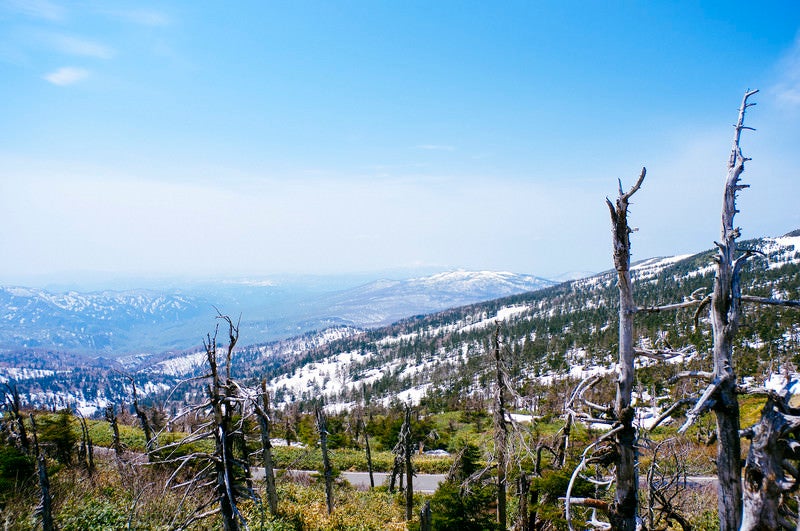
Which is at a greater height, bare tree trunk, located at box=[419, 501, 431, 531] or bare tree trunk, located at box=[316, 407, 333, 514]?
bare tree trunk, located at box=[419, 501, 431, 531]

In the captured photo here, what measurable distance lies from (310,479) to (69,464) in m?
18.1

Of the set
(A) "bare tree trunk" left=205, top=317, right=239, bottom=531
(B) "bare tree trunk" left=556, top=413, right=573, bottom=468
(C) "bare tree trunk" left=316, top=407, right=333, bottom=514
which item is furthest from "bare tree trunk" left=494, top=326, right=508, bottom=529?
(A) "bare tree trunk" left=205, top=317, right=239, bottom=531

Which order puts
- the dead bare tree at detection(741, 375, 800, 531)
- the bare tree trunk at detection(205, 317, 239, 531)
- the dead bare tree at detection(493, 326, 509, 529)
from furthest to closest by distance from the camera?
the dead bare tree at detection(493, 326, 509, 529), the bare tree trunk at detection(205, 317, 239, 531), the dead bare tree at detection(741, 375, 800, 531)

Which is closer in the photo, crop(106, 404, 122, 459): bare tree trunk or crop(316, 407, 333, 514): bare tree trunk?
crop(316, 407, 333, 514): bare tree trunk

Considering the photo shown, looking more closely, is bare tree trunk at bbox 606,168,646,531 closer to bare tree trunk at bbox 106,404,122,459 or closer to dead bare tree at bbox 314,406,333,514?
dead bare tree at bbox 314,406,333,514

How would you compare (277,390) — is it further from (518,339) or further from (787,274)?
(787,274)

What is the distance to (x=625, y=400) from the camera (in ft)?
16.2

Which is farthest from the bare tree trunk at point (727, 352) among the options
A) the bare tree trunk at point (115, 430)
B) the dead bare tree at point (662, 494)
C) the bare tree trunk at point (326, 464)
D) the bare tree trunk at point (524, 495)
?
the bare tree trunk at point (115, 430)

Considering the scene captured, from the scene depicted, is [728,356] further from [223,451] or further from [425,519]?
[223,451]

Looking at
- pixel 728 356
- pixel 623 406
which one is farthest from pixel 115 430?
pixel 728 356

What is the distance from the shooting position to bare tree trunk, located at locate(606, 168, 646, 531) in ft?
15.6

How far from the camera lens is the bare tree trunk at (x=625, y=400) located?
474cm

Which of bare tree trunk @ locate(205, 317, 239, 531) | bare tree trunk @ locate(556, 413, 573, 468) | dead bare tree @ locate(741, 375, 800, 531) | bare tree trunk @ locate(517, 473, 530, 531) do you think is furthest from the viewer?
bare tree trunk @ locate(517, 473, 530, 531)

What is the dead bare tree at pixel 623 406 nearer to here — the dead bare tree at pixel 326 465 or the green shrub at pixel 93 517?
the green shrub at pixel 93 517
